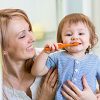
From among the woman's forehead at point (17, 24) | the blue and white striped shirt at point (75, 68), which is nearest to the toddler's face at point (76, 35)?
the blue and white striped shirt at point (75, 68)

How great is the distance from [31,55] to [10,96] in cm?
20

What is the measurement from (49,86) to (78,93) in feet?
0.44

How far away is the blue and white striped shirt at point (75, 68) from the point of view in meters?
1.04

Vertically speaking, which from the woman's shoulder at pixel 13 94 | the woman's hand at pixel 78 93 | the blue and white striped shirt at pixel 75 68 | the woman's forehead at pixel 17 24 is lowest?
the woman's shoulder at pixel 13 94

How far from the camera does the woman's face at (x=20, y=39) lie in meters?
1.05

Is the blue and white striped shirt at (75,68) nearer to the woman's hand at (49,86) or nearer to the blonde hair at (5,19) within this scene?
the woman's hand at (49,86)

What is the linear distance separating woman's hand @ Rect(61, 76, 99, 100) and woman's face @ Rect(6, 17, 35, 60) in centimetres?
19

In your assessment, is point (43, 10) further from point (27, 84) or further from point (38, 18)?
point (27, 84)

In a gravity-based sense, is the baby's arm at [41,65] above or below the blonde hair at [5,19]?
below

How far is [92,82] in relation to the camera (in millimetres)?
1062

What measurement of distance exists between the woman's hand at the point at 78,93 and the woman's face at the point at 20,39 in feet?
0.63

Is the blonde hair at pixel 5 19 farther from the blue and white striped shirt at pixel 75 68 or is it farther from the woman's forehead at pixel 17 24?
the blue and white striped shirt at pixel 75 68

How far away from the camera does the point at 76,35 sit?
105 cm

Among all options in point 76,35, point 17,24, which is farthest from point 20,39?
point 76,35
